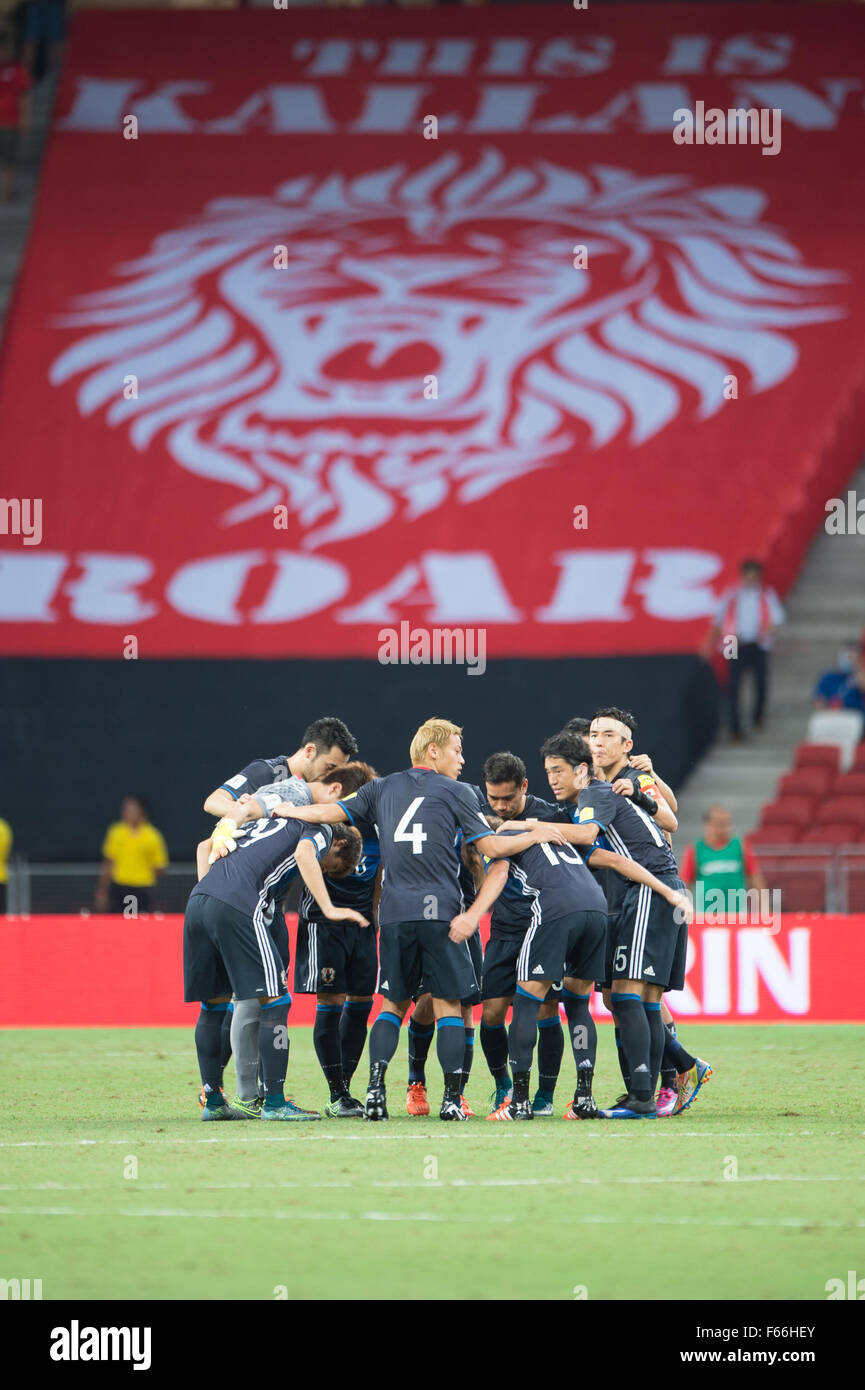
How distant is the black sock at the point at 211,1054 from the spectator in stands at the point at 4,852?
888 cm

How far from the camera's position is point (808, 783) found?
21.0 metres

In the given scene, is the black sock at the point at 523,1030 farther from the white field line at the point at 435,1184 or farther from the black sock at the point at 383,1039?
the white field line at the point at 435,1184

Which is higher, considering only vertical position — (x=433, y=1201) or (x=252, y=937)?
(x=252, y=937)

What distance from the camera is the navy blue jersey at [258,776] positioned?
10789mm

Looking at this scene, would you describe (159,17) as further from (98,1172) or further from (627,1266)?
(627,1266)

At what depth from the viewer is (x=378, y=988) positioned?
35.0ft

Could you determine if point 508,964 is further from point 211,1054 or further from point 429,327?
point 429,327

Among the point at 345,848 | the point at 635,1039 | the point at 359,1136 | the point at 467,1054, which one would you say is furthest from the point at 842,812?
the point at 359,1136

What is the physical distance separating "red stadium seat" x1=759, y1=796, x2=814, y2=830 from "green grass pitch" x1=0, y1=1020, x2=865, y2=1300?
28.0 feet

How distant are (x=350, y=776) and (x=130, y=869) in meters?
8.52


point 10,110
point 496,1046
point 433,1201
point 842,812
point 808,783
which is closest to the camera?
point 433,1201

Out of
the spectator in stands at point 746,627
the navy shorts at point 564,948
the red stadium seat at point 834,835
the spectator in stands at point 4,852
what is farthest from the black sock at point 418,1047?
the spectator in stands at point 746,627

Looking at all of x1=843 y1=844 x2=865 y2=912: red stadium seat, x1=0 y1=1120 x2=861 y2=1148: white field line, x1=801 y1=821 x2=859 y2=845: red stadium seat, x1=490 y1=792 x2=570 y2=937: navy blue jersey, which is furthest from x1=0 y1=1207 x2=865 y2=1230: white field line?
x1=801 y1=821 x2=859 y2=845: red stadium seat
